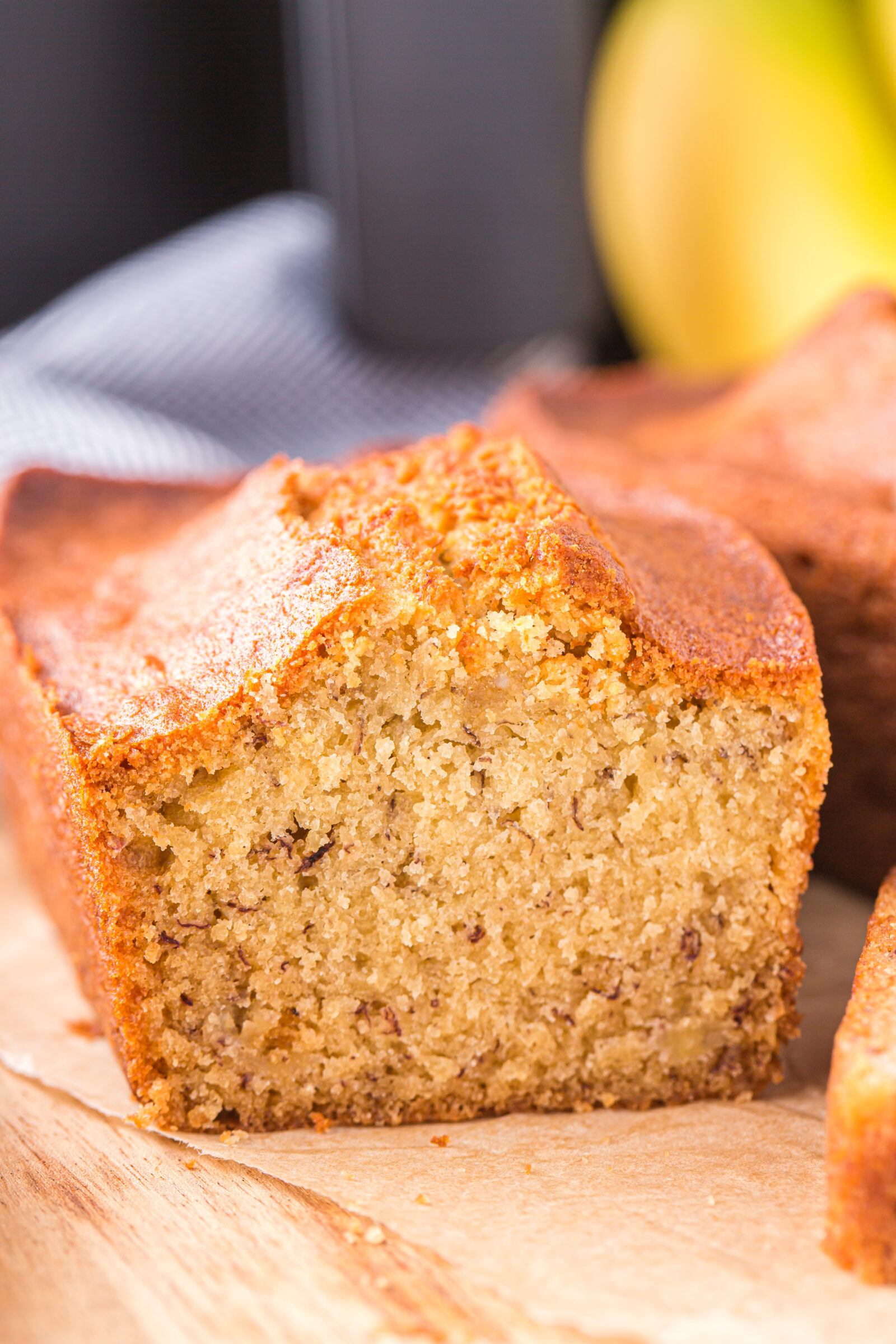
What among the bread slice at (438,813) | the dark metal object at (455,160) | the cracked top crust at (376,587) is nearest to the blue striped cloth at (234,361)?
the dark metal object at (455,160)

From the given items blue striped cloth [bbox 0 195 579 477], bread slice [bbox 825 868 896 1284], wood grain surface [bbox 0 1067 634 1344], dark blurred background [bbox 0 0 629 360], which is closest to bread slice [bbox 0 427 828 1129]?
wood grain surface [bbox 0 1067 634 1344]

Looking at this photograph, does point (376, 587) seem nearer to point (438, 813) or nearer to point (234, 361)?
point (438, 813)

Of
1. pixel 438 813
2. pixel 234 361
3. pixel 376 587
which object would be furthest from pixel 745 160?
pixel 438 813

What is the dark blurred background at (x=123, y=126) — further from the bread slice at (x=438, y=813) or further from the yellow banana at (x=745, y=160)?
the bread slice at (x=438, y=813)

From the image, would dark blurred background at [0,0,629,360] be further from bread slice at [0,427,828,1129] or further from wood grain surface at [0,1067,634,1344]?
wood grain surface at [0,1067,634,1344]

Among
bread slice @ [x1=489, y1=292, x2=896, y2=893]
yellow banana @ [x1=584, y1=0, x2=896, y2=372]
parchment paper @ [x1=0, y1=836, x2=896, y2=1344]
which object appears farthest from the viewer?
yellow banana @ [x1=584, y1=0, x2=896, y2=372]

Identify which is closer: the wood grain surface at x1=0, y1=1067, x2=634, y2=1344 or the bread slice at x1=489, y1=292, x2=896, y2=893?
the wood grain surface at x1=0, y1=1067, x2=634, y2=1344
